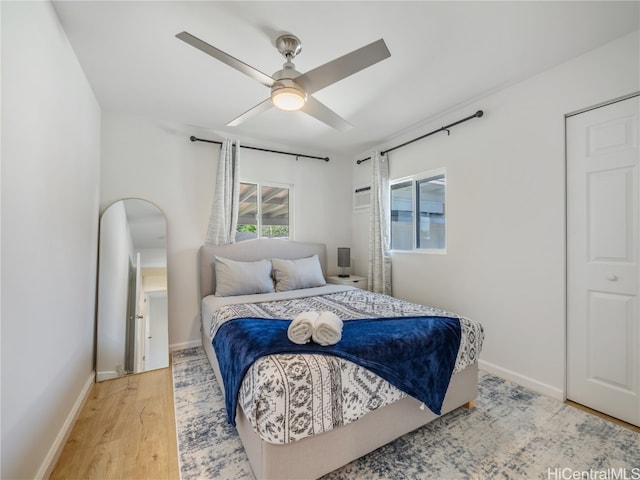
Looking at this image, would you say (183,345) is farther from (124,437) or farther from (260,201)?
(260,201)

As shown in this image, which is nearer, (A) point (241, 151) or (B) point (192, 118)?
(B) point (192, 118)

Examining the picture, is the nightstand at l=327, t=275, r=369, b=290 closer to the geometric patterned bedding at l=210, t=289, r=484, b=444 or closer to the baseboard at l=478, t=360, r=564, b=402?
the baseboard at l=478, t=360, r=564, b=402

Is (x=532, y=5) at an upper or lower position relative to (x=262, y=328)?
upper

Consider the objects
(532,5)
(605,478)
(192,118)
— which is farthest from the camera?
(192,118)

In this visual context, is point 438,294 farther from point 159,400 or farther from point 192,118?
point 192,118

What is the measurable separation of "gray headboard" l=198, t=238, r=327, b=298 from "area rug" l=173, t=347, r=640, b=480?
50.9 inches

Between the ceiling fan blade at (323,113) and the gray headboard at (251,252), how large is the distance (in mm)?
1813

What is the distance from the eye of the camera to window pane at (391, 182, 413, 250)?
3.58 m

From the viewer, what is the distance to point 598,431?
5.91 ft

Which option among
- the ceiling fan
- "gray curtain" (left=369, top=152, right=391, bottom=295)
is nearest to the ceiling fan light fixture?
the ceiling fan

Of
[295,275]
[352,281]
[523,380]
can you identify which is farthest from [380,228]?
[523,380]

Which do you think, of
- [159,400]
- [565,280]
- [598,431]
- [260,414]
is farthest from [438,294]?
[159,400]

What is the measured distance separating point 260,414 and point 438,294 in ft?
7.90

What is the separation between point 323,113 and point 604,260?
2296 mm
